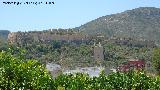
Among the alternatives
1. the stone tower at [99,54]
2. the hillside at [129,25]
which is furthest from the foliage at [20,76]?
the hillside at [129,25]

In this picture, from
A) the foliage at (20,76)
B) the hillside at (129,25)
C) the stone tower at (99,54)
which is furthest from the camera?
the hillside at (129,25)

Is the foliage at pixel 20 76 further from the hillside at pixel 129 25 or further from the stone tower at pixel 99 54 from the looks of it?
the hillside at pixel 129 25

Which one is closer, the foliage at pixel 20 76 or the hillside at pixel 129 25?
the foliage at pixel 20 76

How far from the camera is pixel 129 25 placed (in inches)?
5714

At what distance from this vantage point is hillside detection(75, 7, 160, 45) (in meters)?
139

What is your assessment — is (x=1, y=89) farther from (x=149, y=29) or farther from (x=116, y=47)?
(x=149, y=29)

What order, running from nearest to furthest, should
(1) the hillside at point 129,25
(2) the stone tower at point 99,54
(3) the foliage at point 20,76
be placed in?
(3) the foliage at point 20,76 → (2) the stone tower at point 99,54 → (1) the hillside at point 129,25

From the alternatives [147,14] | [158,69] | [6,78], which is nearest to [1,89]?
[6,78]

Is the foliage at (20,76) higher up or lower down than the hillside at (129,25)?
lower down

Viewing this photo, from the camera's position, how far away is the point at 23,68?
10.9 metres

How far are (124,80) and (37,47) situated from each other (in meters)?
69.8

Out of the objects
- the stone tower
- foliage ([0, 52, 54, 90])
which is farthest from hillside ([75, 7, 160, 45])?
foliage ([0, 52, 54, 90])

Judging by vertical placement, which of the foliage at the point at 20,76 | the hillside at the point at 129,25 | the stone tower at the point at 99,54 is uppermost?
the hillside at the point at 129,25

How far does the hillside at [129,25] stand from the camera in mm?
138625
